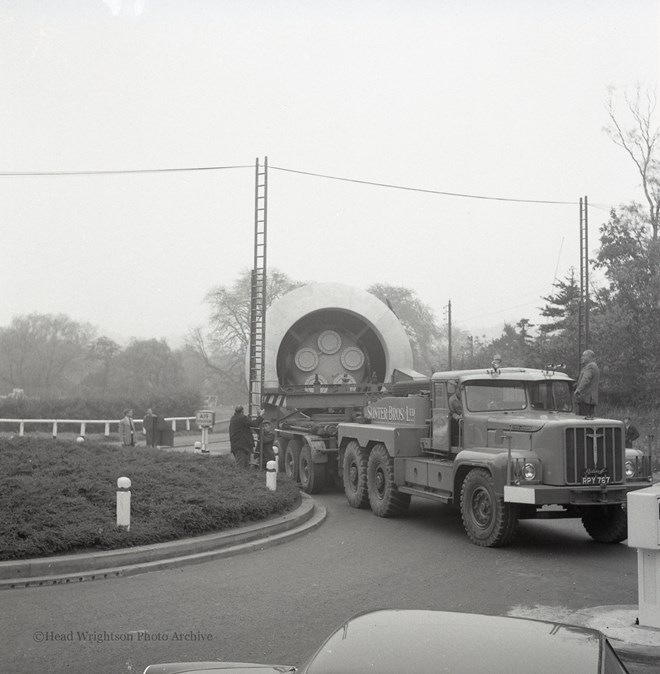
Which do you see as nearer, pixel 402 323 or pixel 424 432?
pixel 424 432

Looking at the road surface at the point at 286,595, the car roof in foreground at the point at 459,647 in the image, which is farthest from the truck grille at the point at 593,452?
the car roof in foreground at the point at 459,647

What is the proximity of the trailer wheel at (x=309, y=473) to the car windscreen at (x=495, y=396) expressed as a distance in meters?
5.01

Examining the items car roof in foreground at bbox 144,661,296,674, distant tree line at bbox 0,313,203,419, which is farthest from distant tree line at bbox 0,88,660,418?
car roof in foreground at bbox 144,661,296,674

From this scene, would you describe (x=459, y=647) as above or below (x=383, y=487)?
above

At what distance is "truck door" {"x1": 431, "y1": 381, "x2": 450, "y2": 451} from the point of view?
1121 cm

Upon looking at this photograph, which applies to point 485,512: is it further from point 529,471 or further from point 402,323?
point 402,323

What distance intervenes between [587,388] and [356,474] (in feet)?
14.4

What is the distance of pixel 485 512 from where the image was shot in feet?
32.4

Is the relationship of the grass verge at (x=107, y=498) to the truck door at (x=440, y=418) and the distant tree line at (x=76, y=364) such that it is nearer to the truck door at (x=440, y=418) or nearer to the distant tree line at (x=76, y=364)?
the truck door at (x=440, y=418)

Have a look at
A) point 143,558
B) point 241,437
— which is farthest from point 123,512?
point 241,437

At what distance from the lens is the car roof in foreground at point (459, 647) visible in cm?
238

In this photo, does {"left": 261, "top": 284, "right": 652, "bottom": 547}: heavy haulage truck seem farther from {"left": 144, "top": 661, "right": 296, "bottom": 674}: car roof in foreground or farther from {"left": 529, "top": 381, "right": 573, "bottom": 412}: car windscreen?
{"left": 144, "top": 661, "right": 296, "bottom": 674}: car roof in foreground

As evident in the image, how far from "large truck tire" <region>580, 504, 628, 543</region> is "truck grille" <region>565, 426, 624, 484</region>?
73 centimetres

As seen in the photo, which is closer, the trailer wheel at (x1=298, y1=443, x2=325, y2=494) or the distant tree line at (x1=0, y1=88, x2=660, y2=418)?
the trailer wheel at (x1=298, y1=443, x2=325, y2=494)
